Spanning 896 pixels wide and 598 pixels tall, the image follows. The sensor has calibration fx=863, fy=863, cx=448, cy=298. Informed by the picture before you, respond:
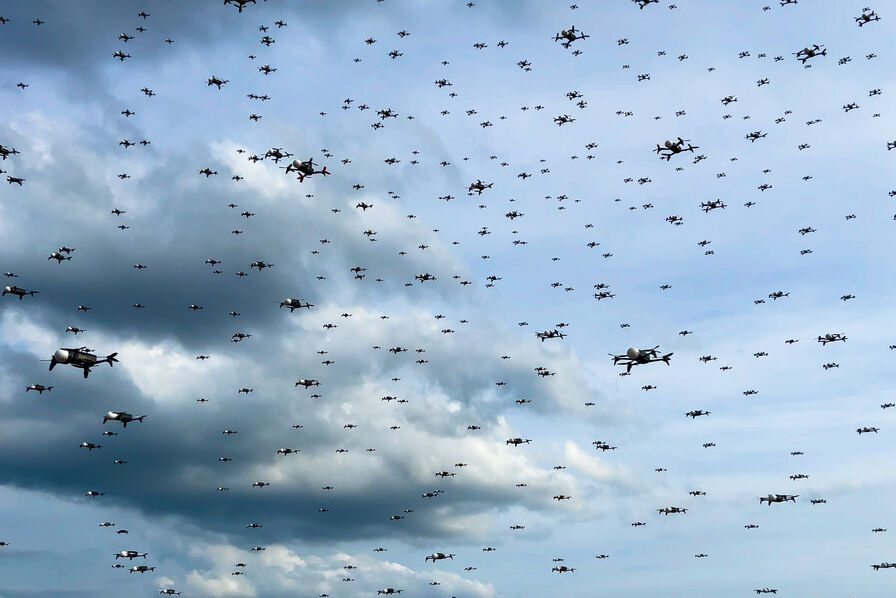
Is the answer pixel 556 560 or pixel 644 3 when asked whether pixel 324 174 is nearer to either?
pixel 644 3

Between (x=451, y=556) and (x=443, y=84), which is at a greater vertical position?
(x=443, y=84)

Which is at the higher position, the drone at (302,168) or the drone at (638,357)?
the drone at (302,168)

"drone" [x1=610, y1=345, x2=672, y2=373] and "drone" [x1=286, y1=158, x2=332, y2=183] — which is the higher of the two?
"drone" [x1=286, y1=158, x2=332, y2=183]

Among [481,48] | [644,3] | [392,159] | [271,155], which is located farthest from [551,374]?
[271,155]

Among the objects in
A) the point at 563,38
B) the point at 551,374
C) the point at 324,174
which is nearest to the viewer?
the point at 324,174

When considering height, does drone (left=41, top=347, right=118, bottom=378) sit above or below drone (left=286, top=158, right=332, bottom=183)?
below

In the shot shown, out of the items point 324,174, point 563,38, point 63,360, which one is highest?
point 563,38

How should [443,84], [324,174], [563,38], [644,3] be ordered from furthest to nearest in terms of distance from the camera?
[443,84] < [644,3] < [563,38] < [324,174]

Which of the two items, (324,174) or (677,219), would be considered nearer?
(324,174)

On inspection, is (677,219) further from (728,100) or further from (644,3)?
(644,3)

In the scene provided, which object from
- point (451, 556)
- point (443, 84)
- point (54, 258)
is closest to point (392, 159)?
point (443, 84)
